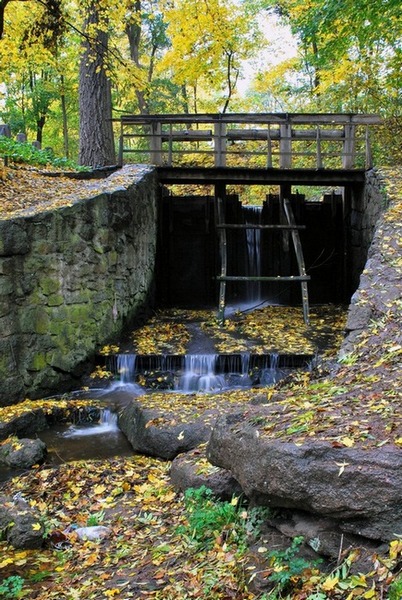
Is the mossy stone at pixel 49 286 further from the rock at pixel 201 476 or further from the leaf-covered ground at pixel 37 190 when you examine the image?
the rock at pixel 201 476

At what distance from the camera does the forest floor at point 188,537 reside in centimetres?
312

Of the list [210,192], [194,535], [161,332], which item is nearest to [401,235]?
[161,332]

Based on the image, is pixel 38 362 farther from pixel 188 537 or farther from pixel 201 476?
pixel 188 537

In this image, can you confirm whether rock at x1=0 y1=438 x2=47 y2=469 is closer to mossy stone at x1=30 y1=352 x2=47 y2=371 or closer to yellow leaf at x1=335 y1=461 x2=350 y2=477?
mossy stone at x1=30 y1=352 x2=47 y2=371

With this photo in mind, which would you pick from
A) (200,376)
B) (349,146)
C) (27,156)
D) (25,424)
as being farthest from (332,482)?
(27,156)

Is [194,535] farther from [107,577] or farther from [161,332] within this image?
[161,332]

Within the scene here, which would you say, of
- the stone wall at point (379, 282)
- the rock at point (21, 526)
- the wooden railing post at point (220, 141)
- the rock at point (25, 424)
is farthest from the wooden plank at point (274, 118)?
the rock at point (21, 526)

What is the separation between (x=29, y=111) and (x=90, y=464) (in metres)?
23.5

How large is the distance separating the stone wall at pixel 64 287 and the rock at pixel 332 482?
550 centimetres

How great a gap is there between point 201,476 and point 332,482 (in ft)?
5.45

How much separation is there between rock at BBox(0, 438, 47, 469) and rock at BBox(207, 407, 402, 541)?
3479 millimetres

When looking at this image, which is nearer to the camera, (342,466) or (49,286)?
(342,466)

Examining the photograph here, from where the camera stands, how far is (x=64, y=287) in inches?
364

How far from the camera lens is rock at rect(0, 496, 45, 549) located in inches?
175
